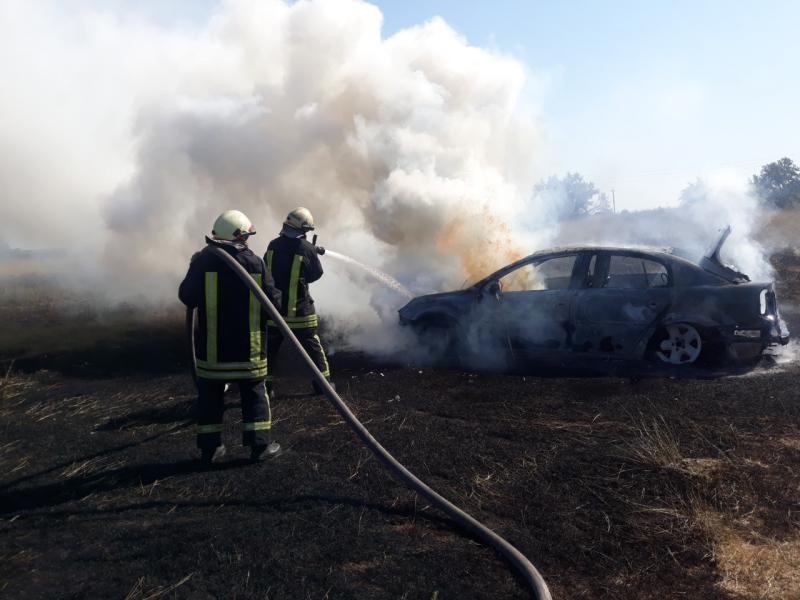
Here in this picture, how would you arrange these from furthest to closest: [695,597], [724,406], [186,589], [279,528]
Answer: [724,406] → [279,528] → [186,589] → [695,597]

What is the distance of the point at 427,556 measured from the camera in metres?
3.44

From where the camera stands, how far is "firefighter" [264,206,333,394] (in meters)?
6.66

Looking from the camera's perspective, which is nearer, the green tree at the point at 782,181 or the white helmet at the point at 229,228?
the white helmet at the point at 229,228

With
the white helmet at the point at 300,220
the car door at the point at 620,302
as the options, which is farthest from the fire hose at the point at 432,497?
the car door at the point at 620,302

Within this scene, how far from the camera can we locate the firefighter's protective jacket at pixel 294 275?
6652mm

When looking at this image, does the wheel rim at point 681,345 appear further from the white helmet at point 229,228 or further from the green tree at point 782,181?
the green tree at point 782,181

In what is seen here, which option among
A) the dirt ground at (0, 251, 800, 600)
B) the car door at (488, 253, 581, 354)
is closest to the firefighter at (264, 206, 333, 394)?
the dirt ground at (0, 251, 800, 600)

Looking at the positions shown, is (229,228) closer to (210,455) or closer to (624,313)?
(210,455)

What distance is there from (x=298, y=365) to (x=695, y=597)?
6.23 metres

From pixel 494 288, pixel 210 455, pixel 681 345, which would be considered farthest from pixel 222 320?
pixel 681 345

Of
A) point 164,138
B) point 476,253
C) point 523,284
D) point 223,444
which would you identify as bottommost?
point 223,444

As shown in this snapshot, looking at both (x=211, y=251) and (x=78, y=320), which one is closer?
(x=211, y=251)

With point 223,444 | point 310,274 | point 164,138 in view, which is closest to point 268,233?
point 164,138

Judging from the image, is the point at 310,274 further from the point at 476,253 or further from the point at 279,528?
the point at 476,253
